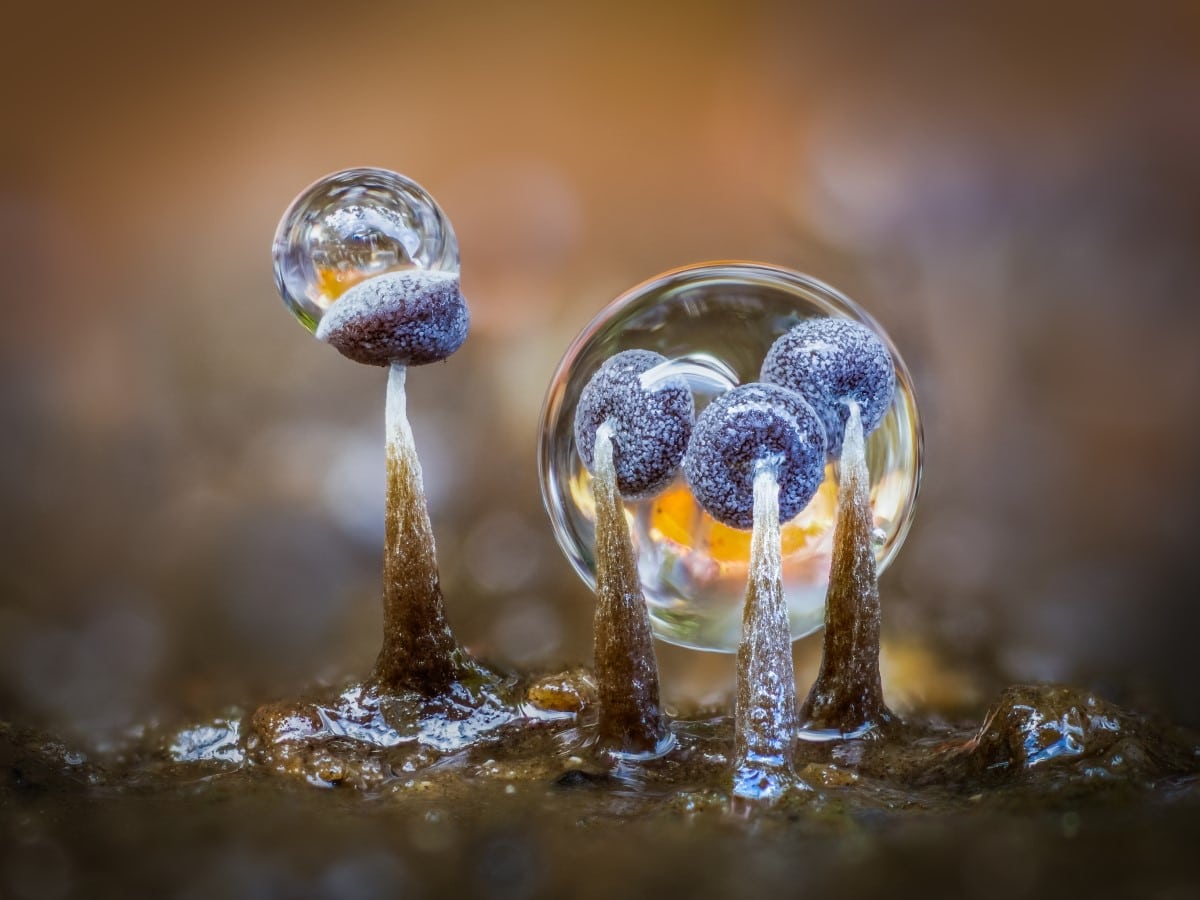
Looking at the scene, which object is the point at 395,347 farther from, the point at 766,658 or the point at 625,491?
the point at 766,658

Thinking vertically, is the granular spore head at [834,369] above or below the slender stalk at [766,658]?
above

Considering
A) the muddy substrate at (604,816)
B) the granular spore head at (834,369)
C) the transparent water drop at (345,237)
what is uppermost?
the transparent water drop at (345,237)

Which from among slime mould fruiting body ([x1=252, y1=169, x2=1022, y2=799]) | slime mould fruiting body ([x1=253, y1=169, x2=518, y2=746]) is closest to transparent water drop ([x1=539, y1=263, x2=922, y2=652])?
slime mould fruiting body ([x1=252, y1=169, x2=1022, y2=799])

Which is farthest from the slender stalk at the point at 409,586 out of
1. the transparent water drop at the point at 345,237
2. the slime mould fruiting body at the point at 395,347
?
the transparent water drop at the point at 345,237

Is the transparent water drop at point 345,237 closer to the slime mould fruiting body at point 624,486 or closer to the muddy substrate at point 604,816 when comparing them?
the slime mould fruiting body at point 624,486

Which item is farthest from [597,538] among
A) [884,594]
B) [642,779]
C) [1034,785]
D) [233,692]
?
[884,594]

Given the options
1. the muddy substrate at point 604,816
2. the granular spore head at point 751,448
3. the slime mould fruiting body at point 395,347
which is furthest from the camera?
the slime mould fruiting body at point 395,347
